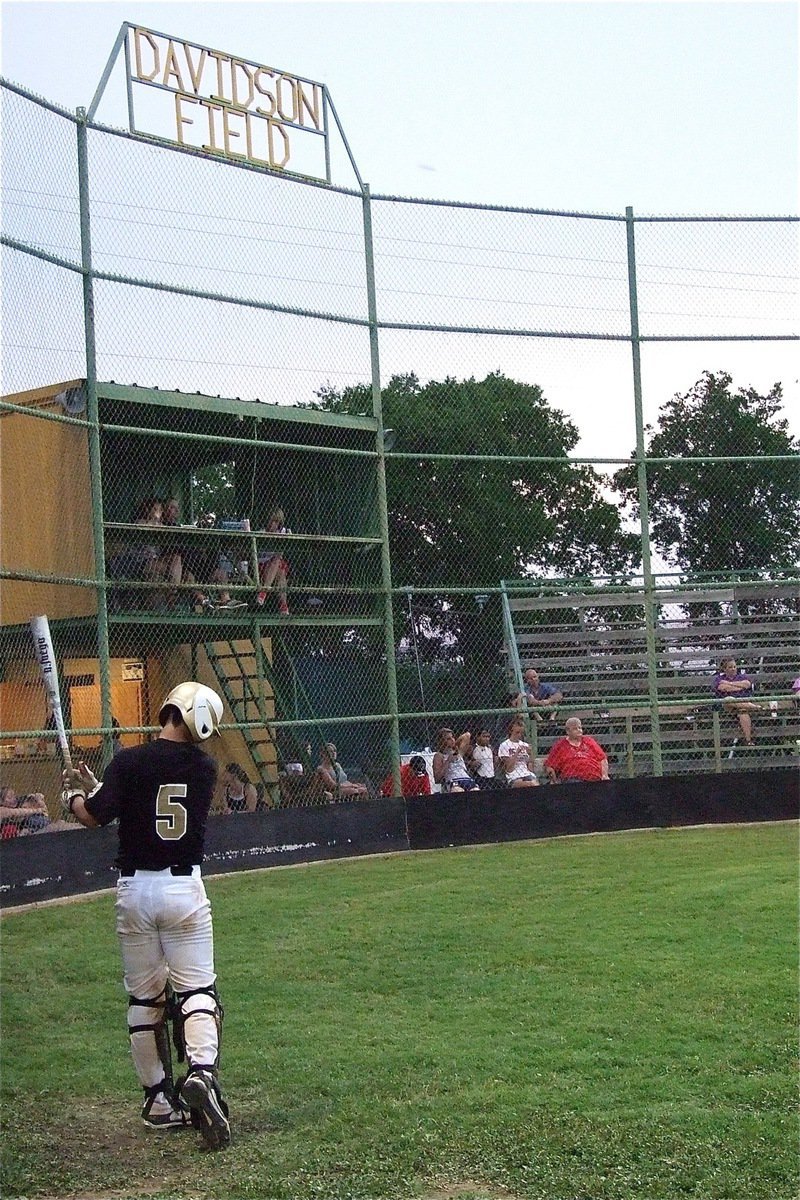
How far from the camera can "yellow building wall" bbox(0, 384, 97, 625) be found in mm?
14281

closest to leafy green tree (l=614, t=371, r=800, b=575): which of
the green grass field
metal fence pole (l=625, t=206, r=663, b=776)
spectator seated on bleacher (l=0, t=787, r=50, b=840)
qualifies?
metal fence pole (l=625, t=206, r=663, b=776)

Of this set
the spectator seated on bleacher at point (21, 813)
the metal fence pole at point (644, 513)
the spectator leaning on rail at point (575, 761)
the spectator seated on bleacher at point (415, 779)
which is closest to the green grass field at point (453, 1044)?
the spectator seated on bleacher at point (21, 813)

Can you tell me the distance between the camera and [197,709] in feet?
22.9

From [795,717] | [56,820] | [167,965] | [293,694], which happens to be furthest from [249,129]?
[167,965]

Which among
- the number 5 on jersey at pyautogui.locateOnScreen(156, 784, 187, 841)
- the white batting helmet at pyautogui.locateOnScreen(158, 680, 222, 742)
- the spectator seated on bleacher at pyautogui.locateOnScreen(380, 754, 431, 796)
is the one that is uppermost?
the white batting helmet at pyautogui.locateOnScreen(158, 680, 222, 742)

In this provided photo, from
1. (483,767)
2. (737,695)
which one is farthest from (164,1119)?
(737,695)

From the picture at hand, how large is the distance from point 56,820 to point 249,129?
807 centimetres

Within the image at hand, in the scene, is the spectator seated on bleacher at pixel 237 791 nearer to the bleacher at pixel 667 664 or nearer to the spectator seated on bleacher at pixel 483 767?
the spectator seated on bleacher at pixel 483 767

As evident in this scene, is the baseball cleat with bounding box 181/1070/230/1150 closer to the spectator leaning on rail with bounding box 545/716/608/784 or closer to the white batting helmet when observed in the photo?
the white batting helmet

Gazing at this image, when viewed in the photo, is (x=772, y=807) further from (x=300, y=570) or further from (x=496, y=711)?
(x=300, y=570)

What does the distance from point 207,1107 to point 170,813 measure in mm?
1300

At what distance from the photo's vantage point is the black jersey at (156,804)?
6.83 meters

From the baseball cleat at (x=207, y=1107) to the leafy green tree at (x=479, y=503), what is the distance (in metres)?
10.8

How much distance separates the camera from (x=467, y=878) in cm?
1318
